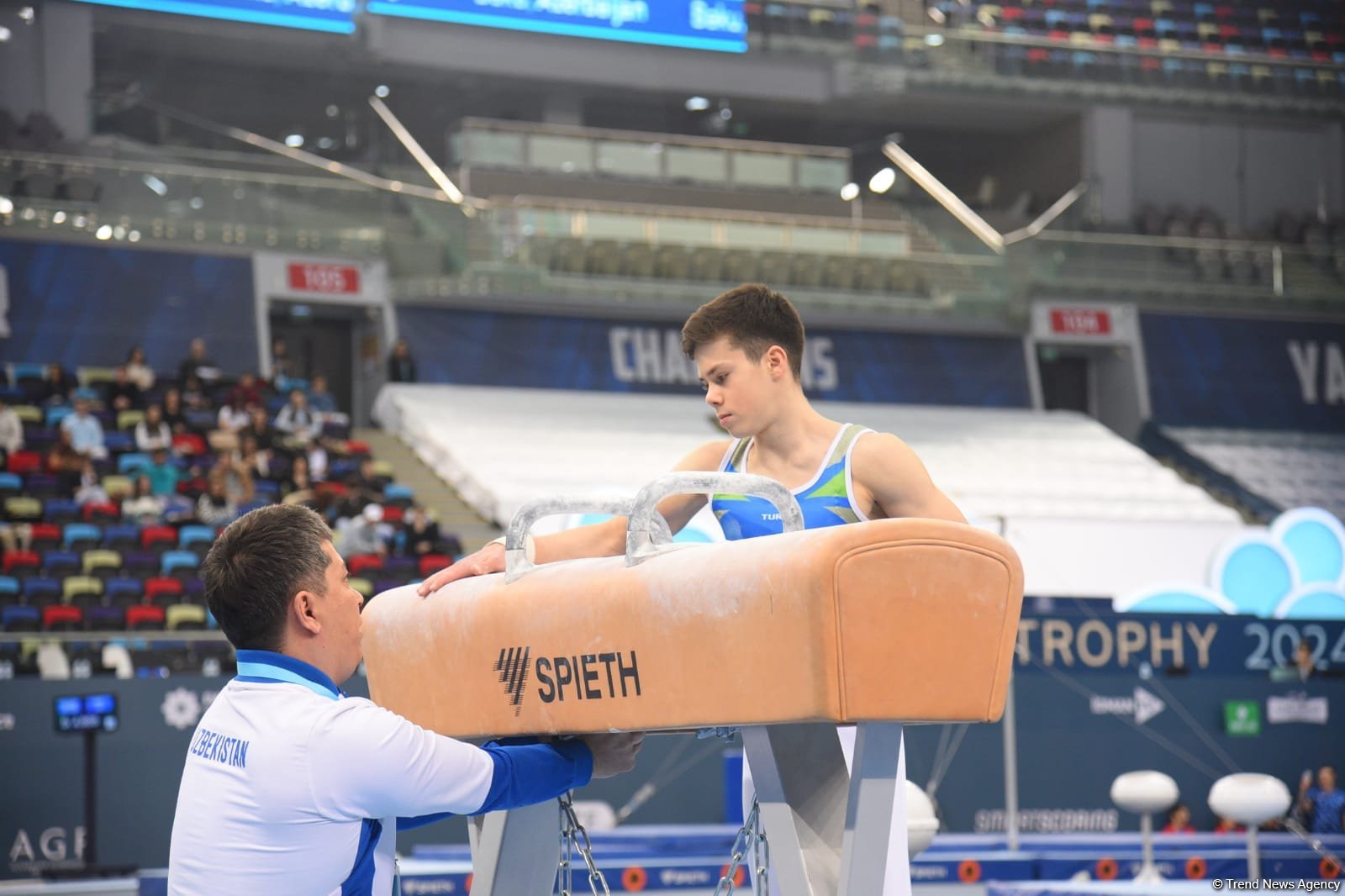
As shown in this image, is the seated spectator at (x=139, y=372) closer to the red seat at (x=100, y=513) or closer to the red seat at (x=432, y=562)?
the red seat at (x=100, y=513)

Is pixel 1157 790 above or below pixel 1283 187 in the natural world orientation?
below

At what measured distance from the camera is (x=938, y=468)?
1608 cm

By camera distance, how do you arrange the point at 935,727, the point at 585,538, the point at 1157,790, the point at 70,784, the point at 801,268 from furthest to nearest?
1. the point at 801,268
2. the point at 935,727
3. the point at 70,784
4. the point at 1157,790
5. the point at 585,538

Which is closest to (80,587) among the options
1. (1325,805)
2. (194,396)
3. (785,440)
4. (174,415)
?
(174,415)

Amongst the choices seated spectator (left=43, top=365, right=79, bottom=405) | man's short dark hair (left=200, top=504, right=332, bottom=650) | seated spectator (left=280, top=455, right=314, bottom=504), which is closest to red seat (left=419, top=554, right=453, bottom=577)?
seated spectator (left=280, top=455, right=314, bottom=504)

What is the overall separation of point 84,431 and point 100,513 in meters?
1.33

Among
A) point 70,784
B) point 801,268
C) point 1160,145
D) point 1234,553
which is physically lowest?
point 70,784

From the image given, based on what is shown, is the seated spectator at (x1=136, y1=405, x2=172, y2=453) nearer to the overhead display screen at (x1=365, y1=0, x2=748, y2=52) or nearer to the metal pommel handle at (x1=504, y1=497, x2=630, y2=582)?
the overhead display screen at (x1=365, y1=0, x2=748, y2=52)

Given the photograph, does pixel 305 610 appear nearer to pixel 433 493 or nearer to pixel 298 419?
pixel 298 419

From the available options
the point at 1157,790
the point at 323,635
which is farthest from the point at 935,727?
the point at 323,635

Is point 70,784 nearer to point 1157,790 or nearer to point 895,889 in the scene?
point 1157,790

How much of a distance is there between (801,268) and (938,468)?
400 centimetres

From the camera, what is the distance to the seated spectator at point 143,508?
1184 cm

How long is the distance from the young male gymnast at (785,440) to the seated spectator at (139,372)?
12209mm
